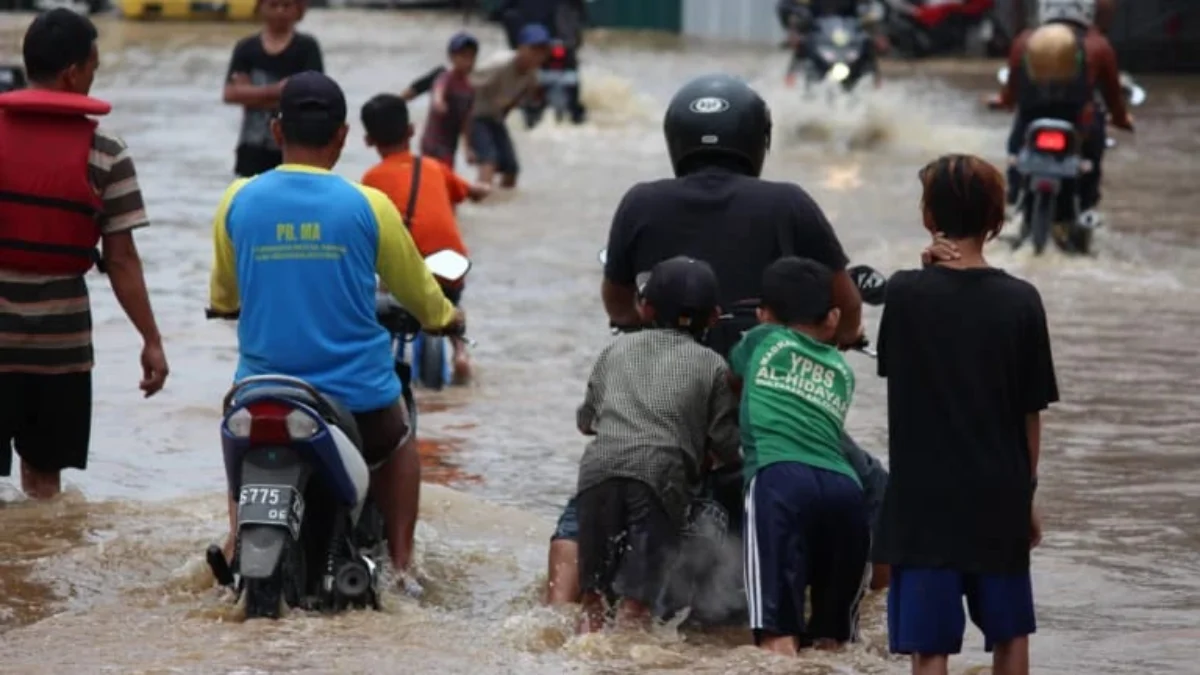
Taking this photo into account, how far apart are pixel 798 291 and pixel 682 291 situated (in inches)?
13.8

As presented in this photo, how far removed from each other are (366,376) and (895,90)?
2045 cm

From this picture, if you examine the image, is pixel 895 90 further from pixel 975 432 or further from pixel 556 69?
pixel 975 432

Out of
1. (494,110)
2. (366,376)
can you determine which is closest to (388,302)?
(366,376)

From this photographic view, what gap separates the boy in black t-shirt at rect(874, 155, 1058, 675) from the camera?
19.2 ft

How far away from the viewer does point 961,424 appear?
586cm

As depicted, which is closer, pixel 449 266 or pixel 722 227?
pixel 722 227

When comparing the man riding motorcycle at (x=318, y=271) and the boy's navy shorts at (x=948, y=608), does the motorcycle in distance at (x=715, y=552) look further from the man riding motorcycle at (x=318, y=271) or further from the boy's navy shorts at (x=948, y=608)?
the boy's navy shorts at (x=948, y=608)

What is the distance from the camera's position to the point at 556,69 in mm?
22953

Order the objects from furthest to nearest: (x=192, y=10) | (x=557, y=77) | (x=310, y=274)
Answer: (x=192, y=10)
(x=557, y=77)
(x=310, y=274)

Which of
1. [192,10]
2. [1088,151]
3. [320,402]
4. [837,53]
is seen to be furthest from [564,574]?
[192,10]

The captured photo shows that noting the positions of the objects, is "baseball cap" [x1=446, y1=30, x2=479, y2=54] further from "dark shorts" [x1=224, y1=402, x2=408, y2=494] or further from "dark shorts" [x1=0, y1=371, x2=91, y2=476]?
"dark shorts" [x1=224, y1=402, x2=408, y2=494]

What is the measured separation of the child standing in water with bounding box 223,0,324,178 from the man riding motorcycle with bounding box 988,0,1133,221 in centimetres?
440

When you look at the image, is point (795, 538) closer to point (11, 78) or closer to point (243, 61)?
point (11, 78)

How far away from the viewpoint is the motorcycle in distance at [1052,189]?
48.2 ft
